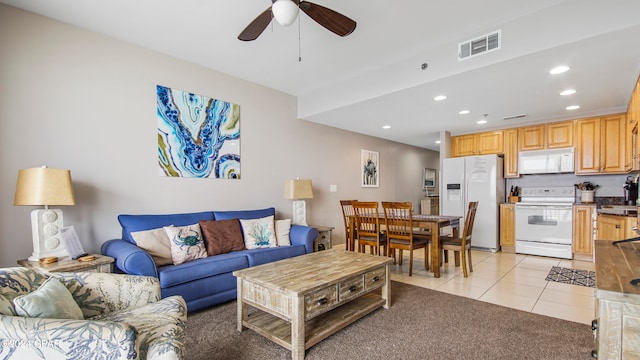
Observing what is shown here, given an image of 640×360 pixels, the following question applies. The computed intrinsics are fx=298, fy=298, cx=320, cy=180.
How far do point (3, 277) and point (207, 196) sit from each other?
233cm

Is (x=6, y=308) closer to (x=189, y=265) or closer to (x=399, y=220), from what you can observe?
(x=189, y=265)

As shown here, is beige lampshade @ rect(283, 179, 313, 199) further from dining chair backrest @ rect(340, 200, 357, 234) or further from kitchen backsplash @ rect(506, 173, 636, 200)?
kitchen backsplash @ rect(506, 173, 636, 200)

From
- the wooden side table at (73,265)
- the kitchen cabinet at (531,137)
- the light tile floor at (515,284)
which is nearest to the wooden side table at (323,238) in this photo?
the light tile floor at (515,284)

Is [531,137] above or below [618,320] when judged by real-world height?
above

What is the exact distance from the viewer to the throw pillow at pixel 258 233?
11.2 feet

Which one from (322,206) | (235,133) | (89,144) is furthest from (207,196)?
(322,206)

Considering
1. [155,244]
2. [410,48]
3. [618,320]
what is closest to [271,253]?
[155,244]

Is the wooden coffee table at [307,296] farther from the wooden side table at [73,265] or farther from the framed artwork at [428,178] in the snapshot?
the framed artwork at [428,178]

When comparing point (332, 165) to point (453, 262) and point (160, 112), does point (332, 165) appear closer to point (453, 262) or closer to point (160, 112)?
point (453, 262)

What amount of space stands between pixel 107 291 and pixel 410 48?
328cm

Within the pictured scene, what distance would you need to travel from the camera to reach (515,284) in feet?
11.1

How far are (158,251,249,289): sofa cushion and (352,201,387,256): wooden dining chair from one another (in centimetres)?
169

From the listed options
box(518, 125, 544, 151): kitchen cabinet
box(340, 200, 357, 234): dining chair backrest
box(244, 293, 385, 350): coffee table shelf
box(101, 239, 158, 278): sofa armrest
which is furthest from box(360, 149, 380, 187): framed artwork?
box(101, 239, 158, 278): sofa armrest

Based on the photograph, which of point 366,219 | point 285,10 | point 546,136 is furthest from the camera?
point 546,136
